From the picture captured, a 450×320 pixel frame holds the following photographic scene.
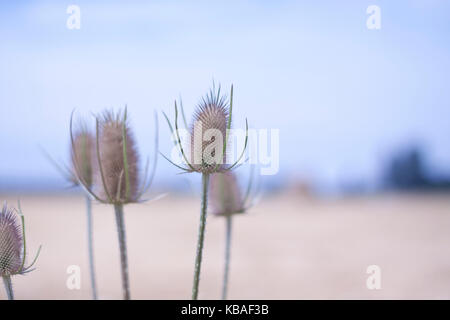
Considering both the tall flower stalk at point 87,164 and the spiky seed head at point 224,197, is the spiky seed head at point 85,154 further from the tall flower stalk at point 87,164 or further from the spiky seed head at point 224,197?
the spiky seed head at point 224,197

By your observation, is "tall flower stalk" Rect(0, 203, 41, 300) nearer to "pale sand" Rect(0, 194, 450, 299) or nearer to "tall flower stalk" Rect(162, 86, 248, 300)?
"tall flower stalk" Rect(162, 86, 248, 300)

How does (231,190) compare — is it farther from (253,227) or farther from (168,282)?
(253,227)

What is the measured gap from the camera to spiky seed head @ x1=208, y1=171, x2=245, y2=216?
240 centimetres

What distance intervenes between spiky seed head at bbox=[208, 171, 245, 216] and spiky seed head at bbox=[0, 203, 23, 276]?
34.1 inches

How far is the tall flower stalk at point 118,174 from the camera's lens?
1864mm

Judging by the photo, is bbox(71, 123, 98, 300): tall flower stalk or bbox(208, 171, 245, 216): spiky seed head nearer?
bbox(71, 123, 98, 300): tall flower stalk

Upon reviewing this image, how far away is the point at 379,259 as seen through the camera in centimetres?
934

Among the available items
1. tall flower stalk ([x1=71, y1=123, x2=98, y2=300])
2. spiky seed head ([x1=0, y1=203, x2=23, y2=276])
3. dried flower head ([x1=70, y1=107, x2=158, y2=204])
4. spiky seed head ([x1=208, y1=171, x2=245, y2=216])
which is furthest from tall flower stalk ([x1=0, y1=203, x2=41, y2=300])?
spiky seed head ([x1=208, y1=171, x2=245, y2=216])

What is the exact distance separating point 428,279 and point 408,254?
7.57 feet

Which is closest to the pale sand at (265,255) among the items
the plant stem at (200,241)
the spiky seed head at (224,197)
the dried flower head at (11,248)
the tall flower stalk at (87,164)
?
the spiky seed head at (224,197)
